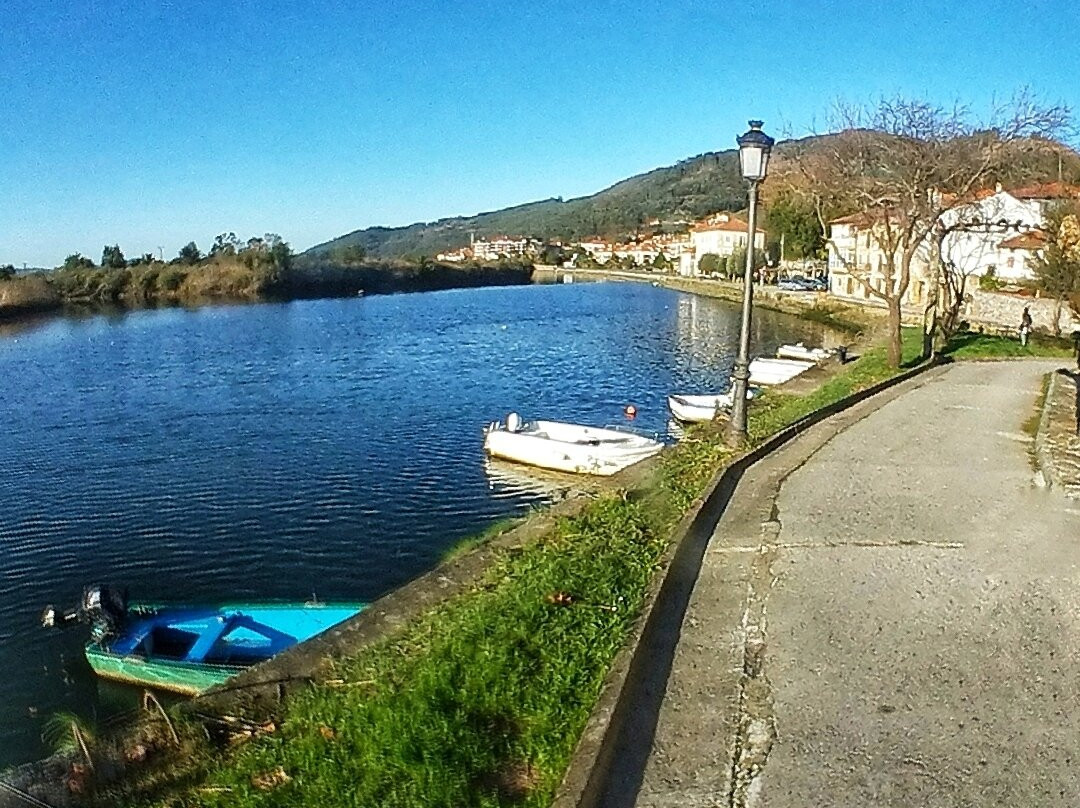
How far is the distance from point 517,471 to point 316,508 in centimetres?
539

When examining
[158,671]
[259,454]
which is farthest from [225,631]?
[259,454]

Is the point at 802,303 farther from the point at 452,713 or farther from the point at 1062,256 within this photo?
the point at 452,713

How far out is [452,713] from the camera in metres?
4.77

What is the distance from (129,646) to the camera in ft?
40.0

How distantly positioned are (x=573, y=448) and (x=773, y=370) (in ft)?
40.8

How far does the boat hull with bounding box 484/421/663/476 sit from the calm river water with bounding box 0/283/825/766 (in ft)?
3.15

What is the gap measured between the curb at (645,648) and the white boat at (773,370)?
22.4 meters

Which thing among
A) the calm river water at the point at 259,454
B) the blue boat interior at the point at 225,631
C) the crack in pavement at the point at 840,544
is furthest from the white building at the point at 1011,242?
the blue boat interior at the point at 225,631

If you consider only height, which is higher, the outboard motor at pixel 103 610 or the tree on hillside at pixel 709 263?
the tree on hillside at pixel 709 263

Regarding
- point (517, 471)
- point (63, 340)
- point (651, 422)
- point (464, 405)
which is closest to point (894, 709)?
point (517, 471)

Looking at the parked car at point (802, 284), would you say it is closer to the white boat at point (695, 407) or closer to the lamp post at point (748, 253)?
the white boat at point (695, 407)

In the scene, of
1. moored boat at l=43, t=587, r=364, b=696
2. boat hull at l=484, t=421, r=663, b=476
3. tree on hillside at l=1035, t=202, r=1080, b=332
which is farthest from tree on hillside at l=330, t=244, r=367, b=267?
moored boat at l=43, t=587, r=364, b=696

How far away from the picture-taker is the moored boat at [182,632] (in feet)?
38.4

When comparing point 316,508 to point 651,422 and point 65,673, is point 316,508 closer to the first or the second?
point 65,673
